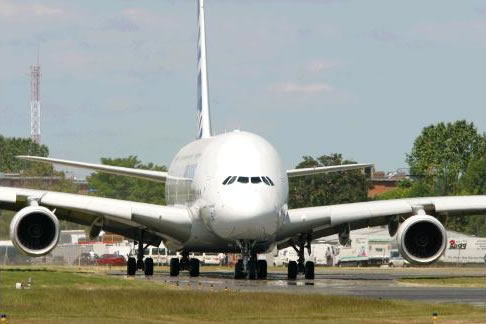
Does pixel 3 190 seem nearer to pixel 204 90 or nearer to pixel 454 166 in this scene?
pixel 204 90

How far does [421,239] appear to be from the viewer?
45531 millimetres

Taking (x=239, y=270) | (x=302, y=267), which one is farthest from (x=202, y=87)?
(x=239, y=270)

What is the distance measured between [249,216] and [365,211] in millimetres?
5688

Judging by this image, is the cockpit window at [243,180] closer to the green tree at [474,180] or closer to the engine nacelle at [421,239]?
the engine nacelle at [421,239]

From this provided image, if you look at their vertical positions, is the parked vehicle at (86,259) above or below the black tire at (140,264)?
above

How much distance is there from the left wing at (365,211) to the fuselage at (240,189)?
148 centimetres

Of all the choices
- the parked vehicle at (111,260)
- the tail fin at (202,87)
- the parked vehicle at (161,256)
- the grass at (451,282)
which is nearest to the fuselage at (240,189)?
the grass at (451,282)

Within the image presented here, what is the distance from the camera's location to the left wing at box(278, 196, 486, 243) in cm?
4612

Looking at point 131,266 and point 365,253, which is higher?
point 365,253

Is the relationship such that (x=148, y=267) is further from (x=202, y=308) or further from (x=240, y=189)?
(x=202, y=308)

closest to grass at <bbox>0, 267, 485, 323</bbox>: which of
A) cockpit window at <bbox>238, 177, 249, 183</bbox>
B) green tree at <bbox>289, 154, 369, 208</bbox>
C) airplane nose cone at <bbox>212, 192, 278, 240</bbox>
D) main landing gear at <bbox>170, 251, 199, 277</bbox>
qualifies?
airplane nose cone at <bbox>212, 192, 278, 240</bbox>

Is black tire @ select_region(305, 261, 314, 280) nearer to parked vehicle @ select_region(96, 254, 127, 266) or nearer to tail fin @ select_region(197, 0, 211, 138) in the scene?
tail fin @ select_region(197, 0, 211, 138)

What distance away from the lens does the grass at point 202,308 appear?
27.1m

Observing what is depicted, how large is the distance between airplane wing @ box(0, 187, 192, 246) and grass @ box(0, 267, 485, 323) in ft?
33.4
